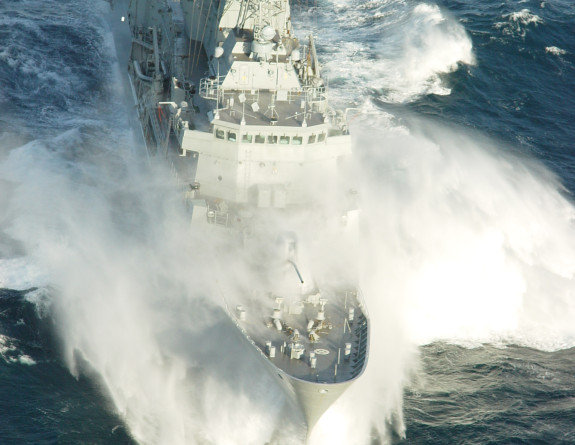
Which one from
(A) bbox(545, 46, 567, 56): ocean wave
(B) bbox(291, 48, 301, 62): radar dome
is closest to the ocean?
(A) bbox(545, 46, 567, 56): ocean wave

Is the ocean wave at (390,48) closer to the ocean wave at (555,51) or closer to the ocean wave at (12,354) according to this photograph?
the ocean wave at (555,51)

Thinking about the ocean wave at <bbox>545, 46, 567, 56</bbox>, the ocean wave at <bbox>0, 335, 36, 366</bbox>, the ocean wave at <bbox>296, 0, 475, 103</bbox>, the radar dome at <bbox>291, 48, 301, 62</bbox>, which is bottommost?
the ocean wave at <bbox>0, 335, 36, 366</bbox>

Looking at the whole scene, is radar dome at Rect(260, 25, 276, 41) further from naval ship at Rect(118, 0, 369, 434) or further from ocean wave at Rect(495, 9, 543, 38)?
ocean wave at Rect(495, 9, 543, 38)

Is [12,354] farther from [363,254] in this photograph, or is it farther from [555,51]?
[555,51]

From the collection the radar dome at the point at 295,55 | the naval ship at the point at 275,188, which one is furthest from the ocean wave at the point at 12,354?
the radar dome at the point at 295,55

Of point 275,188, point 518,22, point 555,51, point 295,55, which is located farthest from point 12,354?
point 518,22
